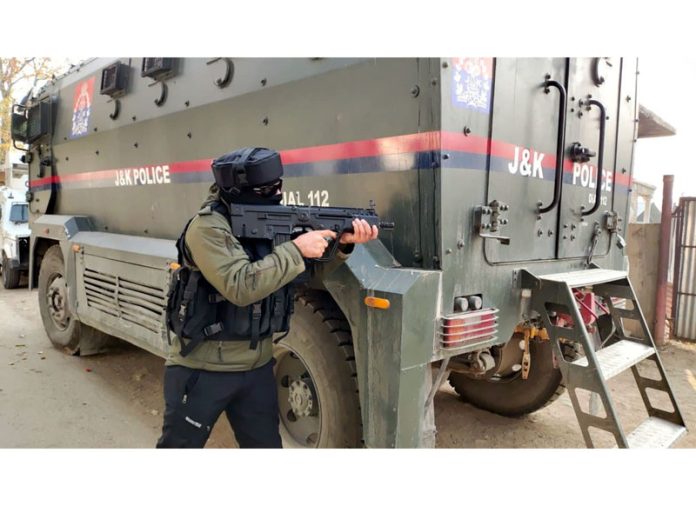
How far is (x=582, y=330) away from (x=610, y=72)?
5.68ft

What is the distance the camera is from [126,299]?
3.59 meters

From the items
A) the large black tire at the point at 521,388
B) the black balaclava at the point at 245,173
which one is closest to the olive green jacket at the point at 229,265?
the black balaclava at the point at 245,173

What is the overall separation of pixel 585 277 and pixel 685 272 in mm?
4127

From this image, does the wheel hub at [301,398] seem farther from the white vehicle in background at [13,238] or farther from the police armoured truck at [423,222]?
the white vehicle in background at [13,238]

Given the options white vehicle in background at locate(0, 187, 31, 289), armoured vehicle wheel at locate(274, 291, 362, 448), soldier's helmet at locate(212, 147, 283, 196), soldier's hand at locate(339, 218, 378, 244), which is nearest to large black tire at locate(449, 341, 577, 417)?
armoured vehicle wheel at locate(274, 291, 362, 448)

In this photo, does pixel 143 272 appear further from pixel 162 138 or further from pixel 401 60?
pixel 401 60

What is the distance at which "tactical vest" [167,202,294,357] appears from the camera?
1.89m

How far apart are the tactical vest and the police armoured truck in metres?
0.36

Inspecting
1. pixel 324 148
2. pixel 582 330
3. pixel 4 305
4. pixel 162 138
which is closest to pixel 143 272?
pixel 162 138

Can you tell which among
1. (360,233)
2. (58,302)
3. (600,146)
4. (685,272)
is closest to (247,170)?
(360,233)

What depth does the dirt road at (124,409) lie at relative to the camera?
336cm

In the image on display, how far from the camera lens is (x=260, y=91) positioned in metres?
2.73

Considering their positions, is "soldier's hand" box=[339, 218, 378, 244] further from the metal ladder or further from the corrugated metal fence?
the corrugated metal fence

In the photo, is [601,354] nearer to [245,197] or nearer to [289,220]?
[289,220]
